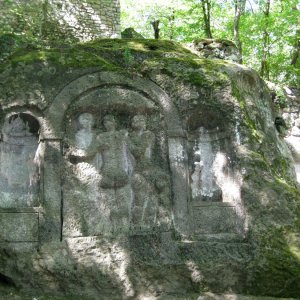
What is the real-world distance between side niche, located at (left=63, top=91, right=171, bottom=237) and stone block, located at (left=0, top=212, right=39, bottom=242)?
0.36 meters

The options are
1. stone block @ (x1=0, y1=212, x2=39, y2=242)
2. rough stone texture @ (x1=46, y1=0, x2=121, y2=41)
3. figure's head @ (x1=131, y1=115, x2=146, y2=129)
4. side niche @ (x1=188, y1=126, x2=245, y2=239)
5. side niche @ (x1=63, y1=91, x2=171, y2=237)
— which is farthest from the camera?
rough stone texture @ (x1=46, y1=0, x2=121, y2=41)

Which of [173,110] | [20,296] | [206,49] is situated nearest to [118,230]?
[20,296]

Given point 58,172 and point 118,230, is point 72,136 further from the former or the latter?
point 118,230

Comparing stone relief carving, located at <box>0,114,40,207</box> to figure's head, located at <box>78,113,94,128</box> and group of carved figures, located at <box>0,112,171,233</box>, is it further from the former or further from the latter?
figure's head, located at <box>78,113,94,128</box>

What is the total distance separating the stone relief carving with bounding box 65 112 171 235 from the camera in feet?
18.0

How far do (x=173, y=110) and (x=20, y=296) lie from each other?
2861mm

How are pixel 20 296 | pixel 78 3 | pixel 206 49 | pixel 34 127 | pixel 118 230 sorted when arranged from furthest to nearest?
pixel 78 3, pixel 206 49, pixel 34 127, pixel 118 230, pixel 20 296

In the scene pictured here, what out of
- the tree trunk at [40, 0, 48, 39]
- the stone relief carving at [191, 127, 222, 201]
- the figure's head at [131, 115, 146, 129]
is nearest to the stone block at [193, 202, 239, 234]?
the stone relief carving at [191, 127, 222, 201]

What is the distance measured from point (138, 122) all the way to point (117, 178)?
2.65 ft

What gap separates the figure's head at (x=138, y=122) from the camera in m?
5.86

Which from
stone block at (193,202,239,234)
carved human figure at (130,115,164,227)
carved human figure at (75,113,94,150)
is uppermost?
carved human figure at (75,113,94,150)

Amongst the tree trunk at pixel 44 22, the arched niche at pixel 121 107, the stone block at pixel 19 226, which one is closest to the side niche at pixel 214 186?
the arched niche at pixel 121 107

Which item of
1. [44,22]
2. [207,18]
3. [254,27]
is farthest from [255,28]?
[44,22]

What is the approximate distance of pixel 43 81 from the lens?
5.75 m
